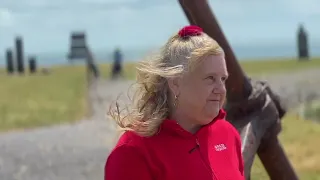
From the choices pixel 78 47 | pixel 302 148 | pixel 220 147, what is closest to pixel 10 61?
pixel 78 47

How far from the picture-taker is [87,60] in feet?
112

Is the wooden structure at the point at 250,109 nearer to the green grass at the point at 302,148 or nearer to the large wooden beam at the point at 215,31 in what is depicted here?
the large wooden beam at the point at 215,31

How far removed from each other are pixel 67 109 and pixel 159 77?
Answer: 1674 cm

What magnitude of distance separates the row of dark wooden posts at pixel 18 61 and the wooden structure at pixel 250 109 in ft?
114

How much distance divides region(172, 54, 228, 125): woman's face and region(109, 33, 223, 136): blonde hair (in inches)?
1.7

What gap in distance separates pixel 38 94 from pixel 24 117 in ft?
20.0

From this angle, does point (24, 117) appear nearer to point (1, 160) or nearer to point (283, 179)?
point (1, 160)

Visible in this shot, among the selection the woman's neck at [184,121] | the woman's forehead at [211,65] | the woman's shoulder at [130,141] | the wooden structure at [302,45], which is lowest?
the wooden structure at [302,45]

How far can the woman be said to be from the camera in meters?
3.41

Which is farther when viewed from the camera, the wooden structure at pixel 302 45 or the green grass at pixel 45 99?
the wooden structure at pixel 302 45

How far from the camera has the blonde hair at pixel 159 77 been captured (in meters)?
3.47

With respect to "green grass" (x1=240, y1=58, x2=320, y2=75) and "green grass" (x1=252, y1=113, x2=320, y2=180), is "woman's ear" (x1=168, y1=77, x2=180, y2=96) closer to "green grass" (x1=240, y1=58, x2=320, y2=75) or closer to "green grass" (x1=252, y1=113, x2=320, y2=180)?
"green grass" (x1=252, y1=113, x2=320, y2=180)

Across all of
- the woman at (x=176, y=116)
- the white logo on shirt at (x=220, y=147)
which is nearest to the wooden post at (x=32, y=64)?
the white logo on shirt at (x=220, y=147)

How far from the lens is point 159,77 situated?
3.52 meters
